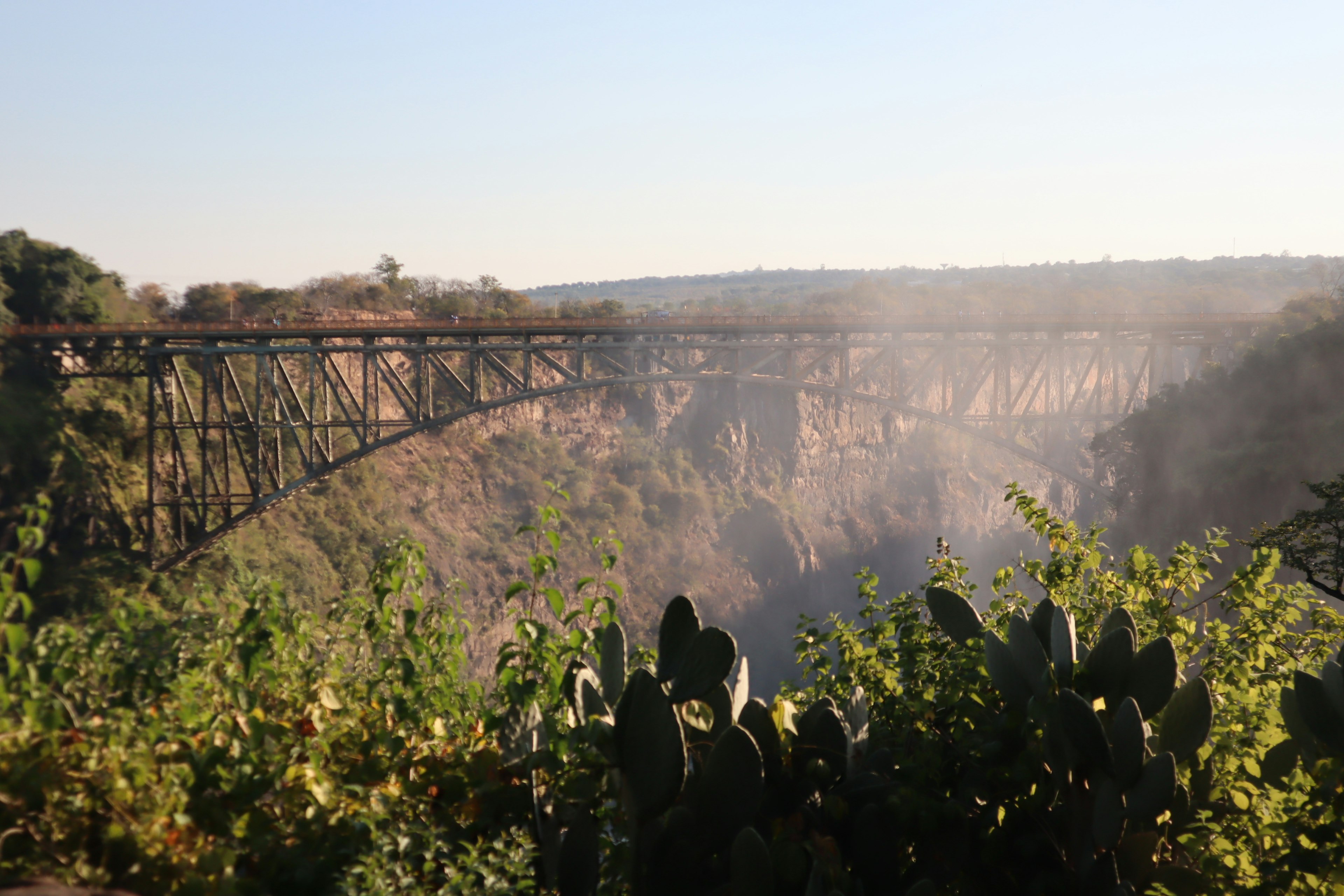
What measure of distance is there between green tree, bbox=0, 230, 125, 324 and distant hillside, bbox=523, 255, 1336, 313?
40.3 metres

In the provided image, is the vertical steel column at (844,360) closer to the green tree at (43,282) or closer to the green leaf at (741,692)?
the green leaf at (741,692)

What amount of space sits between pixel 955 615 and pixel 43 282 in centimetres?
3606

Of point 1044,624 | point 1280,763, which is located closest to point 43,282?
point 1044,624

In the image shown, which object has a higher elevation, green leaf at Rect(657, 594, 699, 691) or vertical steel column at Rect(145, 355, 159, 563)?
green leaf at Rect(657, 594, 699, 691)

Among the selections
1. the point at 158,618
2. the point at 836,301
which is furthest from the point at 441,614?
the point at 836,301

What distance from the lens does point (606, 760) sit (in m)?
3.16

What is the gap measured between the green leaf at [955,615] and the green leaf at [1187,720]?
84 centimetres

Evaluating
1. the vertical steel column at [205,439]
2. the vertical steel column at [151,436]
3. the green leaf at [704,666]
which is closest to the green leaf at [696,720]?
the green leaf at [704,666]

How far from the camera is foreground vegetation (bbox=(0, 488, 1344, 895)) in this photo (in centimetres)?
232

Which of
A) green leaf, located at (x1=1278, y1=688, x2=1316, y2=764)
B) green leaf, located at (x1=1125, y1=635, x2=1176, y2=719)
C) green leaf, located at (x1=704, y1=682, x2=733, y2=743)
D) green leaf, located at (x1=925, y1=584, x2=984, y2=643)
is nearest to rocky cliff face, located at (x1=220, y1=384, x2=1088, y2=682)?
green leaf, located at (x1=925, y1=584, x2=984, y2=643)

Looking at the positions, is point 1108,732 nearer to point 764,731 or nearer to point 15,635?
point 764,731

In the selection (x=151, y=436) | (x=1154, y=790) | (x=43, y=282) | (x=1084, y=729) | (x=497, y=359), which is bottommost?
(x=151, y=436)

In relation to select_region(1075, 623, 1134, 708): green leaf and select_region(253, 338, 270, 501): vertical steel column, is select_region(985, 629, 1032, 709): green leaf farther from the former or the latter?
select_region(253, 338, 270, 501): vertical steel column

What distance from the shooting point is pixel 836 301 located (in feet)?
256
